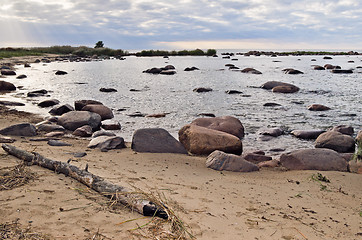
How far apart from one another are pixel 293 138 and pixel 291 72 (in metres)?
24.7

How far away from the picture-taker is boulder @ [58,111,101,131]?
32.1ft

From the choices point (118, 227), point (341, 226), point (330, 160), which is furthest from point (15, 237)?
point (330, 160)

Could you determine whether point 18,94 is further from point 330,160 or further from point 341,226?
point 341,226

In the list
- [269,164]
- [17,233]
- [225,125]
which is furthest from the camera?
[225,125]

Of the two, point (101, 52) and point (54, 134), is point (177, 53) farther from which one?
point (54, 134)

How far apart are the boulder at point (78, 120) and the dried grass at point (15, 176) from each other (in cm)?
512

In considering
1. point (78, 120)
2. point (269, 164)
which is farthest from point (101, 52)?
point (269, 164)

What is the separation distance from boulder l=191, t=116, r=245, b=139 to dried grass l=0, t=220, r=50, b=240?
6574mm

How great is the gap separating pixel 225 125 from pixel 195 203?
520cm

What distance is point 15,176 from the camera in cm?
441

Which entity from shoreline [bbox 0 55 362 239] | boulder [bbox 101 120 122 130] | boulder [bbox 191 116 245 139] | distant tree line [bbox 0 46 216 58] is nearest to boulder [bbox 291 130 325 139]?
boulder [bbox 191 116 245 139]

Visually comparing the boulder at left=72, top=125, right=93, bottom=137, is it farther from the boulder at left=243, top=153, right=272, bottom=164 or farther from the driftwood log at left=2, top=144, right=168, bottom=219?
the boulder at left=243, top=153, right=272, bottom=164

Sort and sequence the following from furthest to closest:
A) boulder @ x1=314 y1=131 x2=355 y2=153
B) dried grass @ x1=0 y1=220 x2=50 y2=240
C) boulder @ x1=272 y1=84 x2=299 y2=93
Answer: boulder @ x1=272 y1=84 x2=299 y2=93, boulder @ x1=314 y1=131 x2=355 y2=153, dried grass @ x1=0 y1=220 x2=50 y2=240

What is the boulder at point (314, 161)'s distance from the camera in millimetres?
6461
